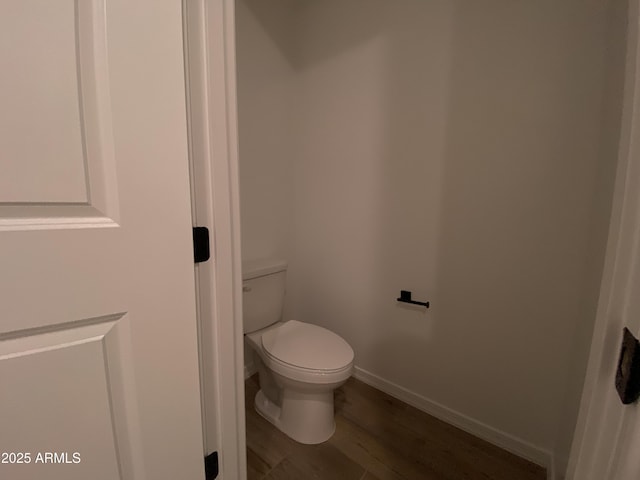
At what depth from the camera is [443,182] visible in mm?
1275

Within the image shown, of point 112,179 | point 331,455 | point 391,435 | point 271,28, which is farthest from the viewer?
point 271,28

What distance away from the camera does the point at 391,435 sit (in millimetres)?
1277

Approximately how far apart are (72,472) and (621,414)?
92cm

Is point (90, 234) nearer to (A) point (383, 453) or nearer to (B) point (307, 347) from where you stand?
(B) point (307, 347)

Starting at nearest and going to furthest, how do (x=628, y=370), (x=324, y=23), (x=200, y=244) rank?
(x=628, y=370)
(x=200, y=244)
(x=324, y=23)

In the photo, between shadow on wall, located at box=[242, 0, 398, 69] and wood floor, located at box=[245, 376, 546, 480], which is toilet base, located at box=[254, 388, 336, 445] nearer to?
wood floor, located at box=[245, 376, 546, 480]

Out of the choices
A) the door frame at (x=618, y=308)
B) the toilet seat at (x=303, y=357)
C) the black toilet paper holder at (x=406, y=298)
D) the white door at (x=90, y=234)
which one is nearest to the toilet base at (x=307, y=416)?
the toilet seat at (x=303, y=357)

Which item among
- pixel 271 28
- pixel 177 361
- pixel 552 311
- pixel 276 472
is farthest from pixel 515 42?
pixel 276 472

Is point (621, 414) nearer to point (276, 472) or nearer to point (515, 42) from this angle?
Answer: point (276, 472)

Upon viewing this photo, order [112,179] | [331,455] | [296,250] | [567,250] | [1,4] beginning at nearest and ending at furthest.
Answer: [1,4]
[112,179]
[567,250]
[331,455]
[296,250]

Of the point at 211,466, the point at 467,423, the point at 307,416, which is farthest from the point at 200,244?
the point at 467,423

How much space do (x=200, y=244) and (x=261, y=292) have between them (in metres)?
0.91

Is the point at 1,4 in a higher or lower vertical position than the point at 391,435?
higher

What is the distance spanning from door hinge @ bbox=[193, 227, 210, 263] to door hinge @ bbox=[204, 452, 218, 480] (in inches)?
22.9
